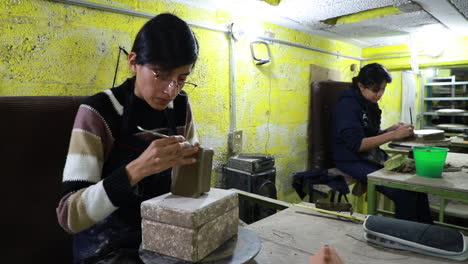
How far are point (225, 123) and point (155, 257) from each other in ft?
7.40

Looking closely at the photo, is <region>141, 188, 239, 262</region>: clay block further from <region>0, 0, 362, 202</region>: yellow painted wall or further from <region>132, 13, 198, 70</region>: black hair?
<region>0, 0, 362, 202</region>: yellow painted wall

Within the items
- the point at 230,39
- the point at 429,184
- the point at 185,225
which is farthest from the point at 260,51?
the point at 185,225

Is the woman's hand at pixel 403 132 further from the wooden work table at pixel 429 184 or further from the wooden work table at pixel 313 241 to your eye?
the wooden work table at pixel 313 241

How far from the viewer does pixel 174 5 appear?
8.77 ft

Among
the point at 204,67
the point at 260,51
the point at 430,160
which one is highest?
the point at 260,51

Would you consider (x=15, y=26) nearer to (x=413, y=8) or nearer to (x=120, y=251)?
(x=120, y=251)

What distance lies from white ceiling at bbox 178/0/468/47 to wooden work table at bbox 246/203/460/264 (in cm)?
210

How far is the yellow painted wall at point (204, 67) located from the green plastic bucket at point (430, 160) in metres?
1.75

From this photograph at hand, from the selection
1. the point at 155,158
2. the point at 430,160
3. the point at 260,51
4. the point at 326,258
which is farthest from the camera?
the point at 260,51

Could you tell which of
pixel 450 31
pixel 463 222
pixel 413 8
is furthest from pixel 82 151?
pixel 450 31

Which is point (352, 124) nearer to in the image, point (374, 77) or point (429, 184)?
point (374, 77)

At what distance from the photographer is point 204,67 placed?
2.98 metres

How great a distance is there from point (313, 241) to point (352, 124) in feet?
7.09

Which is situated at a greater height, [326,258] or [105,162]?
[105,162]
